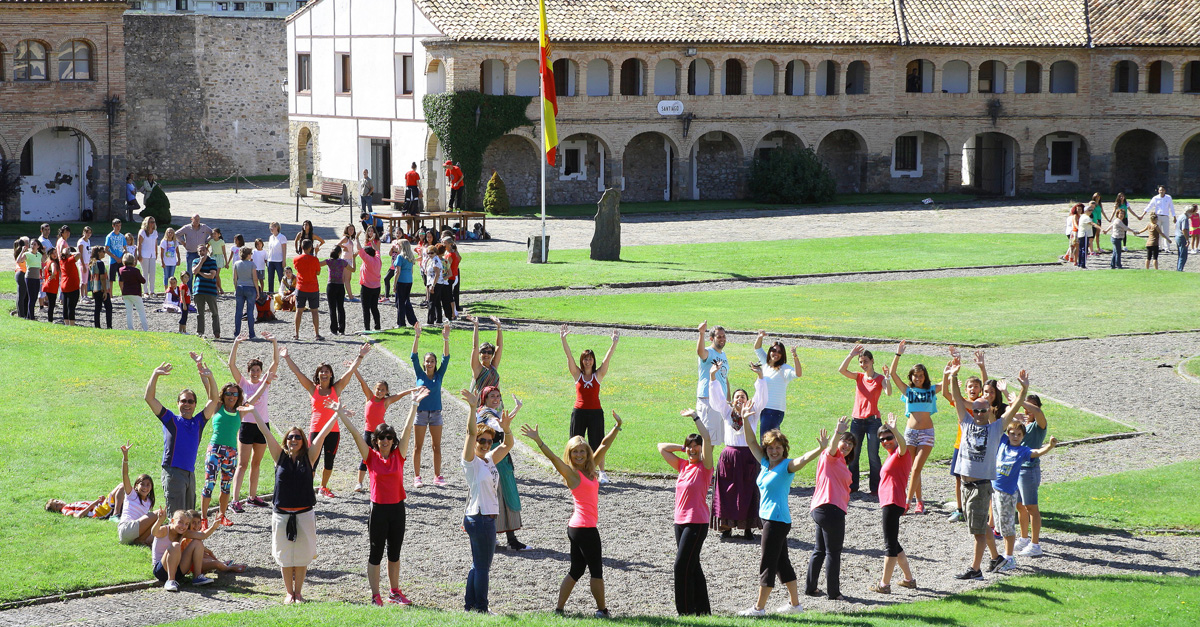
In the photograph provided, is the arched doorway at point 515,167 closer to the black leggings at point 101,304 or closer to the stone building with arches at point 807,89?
the stone building with arches at point 807,89

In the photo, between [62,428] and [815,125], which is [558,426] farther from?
[815,125]

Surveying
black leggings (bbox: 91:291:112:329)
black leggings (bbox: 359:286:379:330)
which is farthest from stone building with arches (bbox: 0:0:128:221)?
black leggings (bbox: 359:286:379:330)

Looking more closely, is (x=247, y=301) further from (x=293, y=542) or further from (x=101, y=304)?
(x=293, y=542)

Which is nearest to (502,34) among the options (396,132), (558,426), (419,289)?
(396,132)

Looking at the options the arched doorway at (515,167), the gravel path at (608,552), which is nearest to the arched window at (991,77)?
the arched doorway at (515,167)

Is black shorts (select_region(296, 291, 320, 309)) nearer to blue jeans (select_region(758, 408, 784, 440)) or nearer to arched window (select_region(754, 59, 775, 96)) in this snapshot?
blue jeans (select_region(758, 408, 784, 440))

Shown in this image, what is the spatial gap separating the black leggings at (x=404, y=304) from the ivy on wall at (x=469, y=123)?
21.0m

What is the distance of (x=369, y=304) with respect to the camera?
23750 mm

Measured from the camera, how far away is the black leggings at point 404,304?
78.3 ft

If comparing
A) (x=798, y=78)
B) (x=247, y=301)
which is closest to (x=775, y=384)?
(x=247, y=301)

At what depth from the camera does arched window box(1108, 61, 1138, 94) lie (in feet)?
173

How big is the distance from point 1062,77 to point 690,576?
1923 inches

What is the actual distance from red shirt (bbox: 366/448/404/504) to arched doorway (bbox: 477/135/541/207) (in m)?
35.5

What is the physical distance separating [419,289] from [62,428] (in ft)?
44.3
